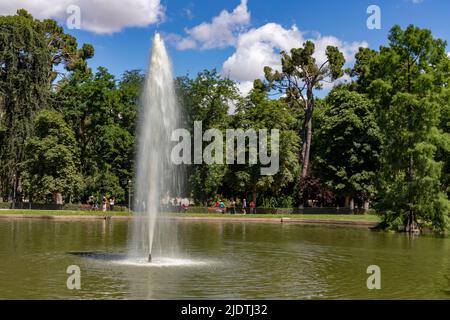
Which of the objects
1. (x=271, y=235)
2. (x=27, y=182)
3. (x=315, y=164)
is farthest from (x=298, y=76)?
(x=271, y=235)

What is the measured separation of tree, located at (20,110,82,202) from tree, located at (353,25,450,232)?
3168cm

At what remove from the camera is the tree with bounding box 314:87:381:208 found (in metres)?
61.3

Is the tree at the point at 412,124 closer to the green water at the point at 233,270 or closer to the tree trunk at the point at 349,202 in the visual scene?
the green water at the point at 233,270

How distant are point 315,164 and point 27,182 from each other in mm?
31363

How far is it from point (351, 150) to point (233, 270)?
44.4 metres

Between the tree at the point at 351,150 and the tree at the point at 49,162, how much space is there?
1069 inches

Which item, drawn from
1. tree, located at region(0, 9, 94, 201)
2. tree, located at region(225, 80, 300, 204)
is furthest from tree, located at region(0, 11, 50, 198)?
tree, located at region(225, 80, 300, 204)

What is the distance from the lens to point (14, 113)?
201 feet

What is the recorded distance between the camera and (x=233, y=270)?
19625 mm

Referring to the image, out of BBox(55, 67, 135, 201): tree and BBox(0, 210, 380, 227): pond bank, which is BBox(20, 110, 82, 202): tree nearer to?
BBox(55, 67, 135, 201): tree

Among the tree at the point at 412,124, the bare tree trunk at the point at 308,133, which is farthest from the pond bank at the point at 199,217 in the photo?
the bare tree trunk at the point at 308,133

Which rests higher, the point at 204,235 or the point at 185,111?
the point at 185,111
